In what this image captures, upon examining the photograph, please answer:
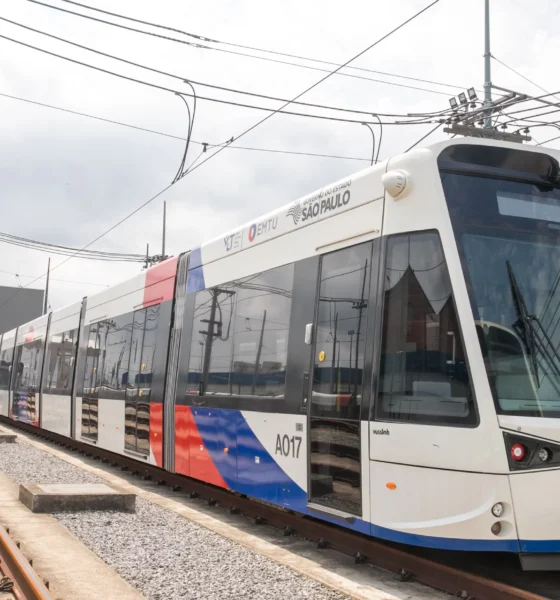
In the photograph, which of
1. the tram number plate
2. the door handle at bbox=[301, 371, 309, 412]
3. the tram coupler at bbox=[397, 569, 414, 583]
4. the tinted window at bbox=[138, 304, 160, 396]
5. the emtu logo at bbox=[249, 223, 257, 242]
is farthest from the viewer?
the tinted window at bbox=[138, 304, 160, 396]

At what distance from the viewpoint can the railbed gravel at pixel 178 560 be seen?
247 inches

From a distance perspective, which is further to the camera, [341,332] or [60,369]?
[60,369]

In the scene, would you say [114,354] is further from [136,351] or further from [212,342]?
[212,342]

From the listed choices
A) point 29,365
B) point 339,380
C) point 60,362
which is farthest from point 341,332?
point 29,365

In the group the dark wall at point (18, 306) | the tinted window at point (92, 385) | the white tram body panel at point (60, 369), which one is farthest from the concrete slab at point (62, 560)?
the dark wall at point (18, 306)

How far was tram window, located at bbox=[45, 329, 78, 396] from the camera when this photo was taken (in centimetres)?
1945

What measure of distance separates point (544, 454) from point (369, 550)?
2188 millimetres

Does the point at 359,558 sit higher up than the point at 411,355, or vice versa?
the point at 411,355

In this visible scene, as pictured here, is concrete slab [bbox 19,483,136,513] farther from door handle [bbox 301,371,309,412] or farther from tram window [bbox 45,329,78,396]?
tram window [bbox 45,329,78,396]

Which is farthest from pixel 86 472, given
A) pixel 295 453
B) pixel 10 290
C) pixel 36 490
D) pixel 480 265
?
pixel 10 290

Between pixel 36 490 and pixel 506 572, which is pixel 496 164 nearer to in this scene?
pixel 506 572

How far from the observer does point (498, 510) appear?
19.6 feet

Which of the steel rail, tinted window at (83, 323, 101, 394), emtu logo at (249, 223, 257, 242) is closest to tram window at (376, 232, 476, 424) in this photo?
the steel rail

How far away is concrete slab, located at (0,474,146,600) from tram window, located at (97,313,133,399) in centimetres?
508
